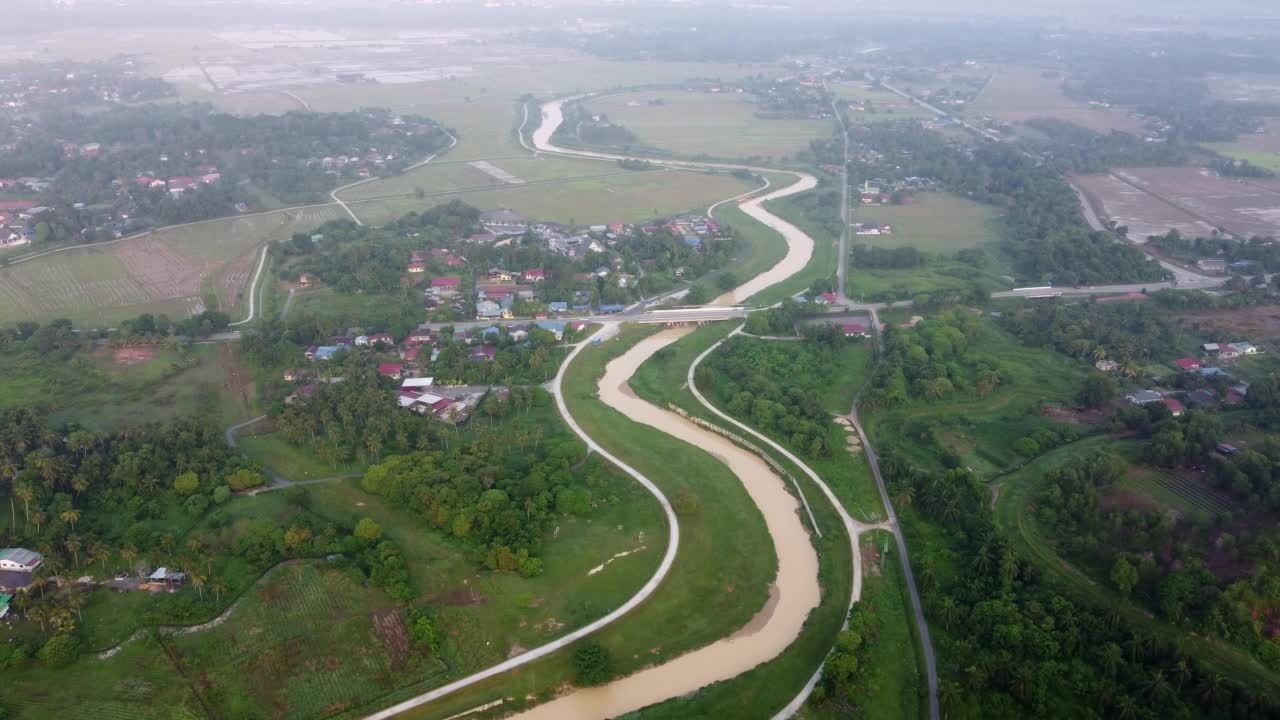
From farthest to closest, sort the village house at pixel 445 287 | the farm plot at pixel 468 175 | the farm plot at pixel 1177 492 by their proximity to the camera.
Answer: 1. the farm plot at pixel 468 175
2. the village house at pixel 445 287
3. the farm plot at pixel 1177 492

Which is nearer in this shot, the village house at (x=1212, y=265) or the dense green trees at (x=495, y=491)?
the dense green trees at (x=495, y=491)

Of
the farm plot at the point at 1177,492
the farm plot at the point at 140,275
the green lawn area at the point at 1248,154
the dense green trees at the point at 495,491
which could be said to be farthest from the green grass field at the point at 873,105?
the dense green trees at the point at 495,491

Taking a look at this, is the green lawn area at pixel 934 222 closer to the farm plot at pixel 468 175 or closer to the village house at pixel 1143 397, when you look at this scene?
the village house at pixel 1143 397

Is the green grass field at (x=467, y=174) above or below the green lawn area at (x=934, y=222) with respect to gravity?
above

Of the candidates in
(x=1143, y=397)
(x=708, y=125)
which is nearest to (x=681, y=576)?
(x=1143, y=397)

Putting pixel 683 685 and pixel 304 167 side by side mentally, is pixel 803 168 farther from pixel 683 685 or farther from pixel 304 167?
pixel 683 685

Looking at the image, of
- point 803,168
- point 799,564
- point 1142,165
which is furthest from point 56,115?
point 1142,165
